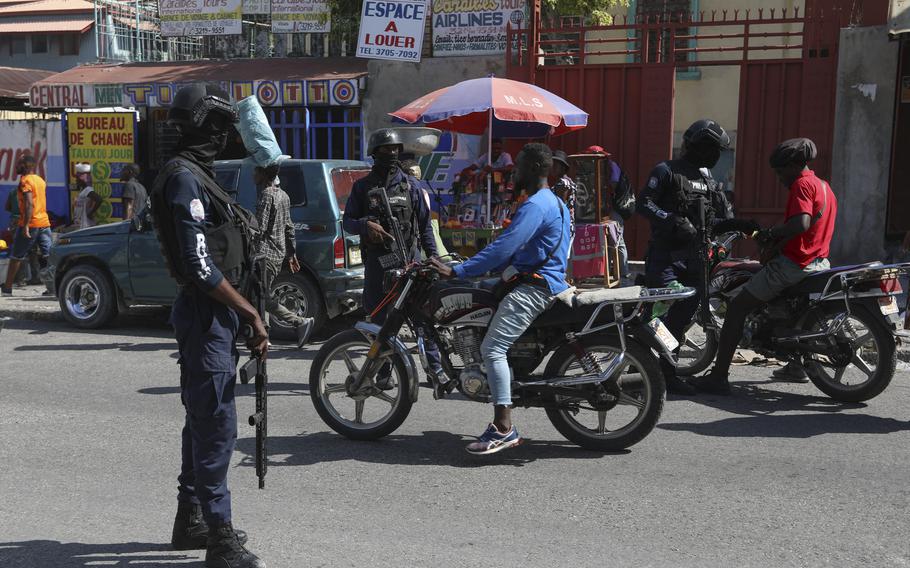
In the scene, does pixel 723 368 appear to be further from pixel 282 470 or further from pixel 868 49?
pixel 868 49

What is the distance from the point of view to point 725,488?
500 centimetres

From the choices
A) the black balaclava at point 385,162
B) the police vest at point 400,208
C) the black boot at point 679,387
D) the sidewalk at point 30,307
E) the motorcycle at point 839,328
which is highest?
the black balaclava at point 385,162

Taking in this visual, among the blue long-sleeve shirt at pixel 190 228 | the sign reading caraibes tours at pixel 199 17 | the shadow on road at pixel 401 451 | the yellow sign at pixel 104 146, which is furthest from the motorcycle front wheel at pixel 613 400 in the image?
the sign reading caraibes tours at pixel 199 17

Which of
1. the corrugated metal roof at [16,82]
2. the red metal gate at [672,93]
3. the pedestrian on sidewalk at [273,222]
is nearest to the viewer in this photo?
the pedestrian on sidewalk at [273,222]

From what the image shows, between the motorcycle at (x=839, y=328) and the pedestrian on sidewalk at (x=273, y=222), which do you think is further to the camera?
the pedestrian on sidewalk at (x=273, y=222)

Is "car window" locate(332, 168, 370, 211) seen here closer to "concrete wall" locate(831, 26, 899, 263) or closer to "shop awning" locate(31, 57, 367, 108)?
"shop awning" locate(31, 57, 367, 108)

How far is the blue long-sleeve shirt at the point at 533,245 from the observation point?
17.3 ft

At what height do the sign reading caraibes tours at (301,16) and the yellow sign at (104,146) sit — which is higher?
the sign reading caraibes tours at (301,16)

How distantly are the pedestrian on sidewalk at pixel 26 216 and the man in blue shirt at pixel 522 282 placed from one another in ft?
28.9

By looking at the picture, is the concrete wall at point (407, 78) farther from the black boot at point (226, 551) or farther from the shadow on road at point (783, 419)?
the black boot at point (226, 551)

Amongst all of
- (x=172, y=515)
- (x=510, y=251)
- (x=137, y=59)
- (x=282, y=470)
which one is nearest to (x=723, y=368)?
(x=510, y=251)

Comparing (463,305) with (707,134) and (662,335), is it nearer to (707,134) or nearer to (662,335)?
(662,335)

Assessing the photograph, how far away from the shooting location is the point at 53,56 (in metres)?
35.9

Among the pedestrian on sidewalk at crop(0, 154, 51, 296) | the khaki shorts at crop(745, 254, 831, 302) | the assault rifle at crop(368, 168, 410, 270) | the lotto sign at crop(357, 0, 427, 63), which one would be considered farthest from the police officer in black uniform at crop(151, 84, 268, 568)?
the lotto sign at crop(357, 0, 427, 63)
